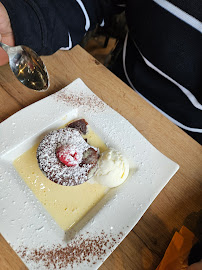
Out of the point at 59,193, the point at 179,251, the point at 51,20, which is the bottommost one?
the point at 59,193

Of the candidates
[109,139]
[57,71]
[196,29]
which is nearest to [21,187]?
[109,139]

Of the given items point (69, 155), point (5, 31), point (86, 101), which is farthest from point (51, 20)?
point (69, 155)

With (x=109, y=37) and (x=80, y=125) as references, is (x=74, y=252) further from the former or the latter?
(x=109, y=37)

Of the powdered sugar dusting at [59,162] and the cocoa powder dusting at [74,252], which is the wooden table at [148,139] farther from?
the powdered sugar dusting at [59,162]

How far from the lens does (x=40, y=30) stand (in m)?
0.85

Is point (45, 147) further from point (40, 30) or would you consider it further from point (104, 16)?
point (104, 16)

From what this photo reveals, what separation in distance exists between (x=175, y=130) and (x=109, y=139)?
27 cm

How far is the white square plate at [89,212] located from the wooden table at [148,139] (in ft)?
0.16

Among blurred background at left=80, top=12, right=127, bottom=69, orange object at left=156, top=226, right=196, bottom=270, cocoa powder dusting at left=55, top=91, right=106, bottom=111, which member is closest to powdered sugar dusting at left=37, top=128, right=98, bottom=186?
cocoa powder dusting at left=55, top=91, right=106, bottom=111

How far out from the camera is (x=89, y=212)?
2.56ft

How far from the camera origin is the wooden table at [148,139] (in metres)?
0.70

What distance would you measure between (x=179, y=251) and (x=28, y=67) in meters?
0.80

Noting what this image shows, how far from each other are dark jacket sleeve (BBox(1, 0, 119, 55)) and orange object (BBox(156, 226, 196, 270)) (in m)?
0.82

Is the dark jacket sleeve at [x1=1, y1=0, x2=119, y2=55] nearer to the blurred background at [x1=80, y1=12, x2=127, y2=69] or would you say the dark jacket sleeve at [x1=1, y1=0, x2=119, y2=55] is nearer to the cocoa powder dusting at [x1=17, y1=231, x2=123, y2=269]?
the blurred background at [x1=80, y1=12, x2=127, y2=69]
